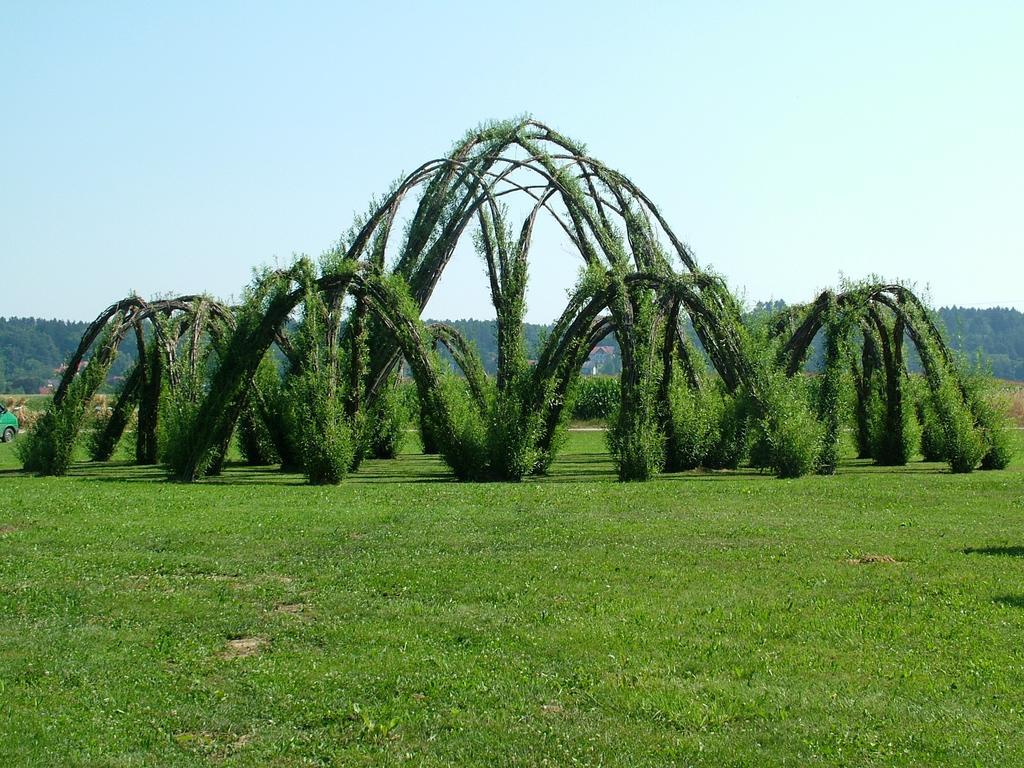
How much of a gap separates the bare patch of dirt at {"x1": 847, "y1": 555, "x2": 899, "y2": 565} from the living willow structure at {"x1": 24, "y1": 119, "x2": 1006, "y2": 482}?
874 cm

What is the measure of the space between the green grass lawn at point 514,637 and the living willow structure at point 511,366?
18.7ft

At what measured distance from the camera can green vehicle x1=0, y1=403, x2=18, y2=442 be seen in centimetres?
3981

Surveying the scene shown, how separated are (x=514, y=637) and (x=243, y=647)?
5.81 feet

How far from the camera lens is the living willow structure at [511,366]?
19750 mm

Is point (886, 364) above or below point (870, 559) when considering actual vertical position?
above

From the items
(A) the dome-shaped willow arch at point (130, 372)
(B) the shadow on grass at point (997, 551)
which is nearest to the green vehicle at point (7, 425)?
(A) the dome-shaped willow arch at point (130, 372)

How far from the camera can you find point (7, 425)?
40125 millimetres

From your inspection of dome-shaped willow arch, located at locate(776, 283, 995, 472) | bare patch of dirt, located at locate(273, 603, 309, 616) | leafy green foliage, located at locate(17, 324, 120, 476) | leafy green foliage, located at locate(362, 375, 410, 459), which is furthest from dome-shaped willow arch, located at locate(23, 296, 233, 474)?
bare patch of dirt, located at locate(273, 603, 309, 616)

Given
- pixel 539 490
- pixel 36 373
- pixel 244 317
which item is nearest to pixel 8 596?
pixel 539 490

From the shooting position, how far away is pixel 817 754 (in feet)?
18.1

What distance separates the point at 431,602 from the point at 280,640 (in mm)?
1459

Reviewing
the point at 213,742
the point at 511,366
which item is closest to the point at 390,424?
the point at 511,366

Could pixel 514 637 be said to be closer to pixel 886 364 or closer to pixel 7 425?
pixel 886 364

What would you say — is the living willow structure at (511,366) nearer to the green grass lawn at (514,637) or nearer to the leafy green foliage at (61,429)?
the leafy green foliage at (61,429)
